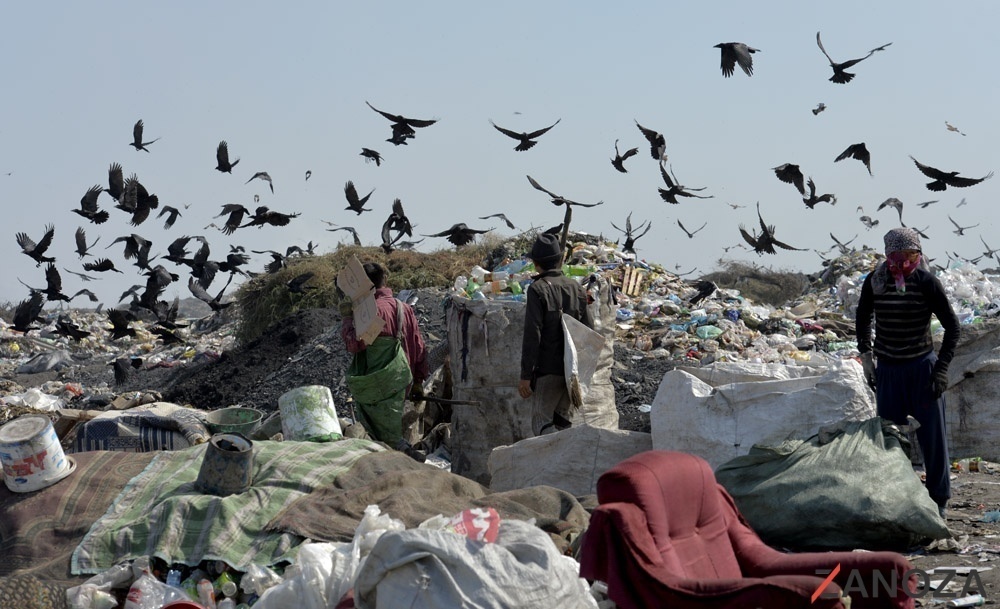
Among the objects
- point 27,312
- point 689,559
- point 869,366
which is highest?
point 689,559

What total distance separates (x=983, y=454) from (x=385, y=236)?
6.63 metres

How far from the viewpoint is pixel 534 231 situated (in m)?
15.9

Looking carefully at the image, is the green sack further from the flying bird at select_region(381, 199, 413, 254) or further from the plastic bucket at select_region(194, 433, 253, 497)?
the flying bird at select_region(381, 199, 413, 254)

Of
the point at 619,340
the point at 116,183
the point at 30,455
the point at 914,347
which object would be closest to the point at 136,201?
the point at 116,183

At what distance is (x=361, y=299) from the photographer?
6867 millimetres

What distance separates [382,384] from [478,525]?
3378 millimetres

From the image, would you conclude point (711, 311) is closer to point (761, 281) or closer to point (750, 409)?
point (750, 409)

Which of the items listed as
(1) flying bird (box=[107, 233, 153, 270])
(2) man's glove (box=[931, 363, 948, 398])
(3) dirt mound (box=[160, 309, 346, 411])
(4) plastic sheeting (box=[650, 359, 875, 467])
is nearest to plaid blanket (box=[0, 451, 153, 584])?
(4) plastic sheeting (box=[650, 359, 875, 467])

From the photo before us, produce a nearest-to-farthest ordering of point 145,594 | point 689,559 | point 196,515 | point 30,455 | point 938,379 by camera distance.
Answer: point 689,559, point 145,594, point 196,515, point 30,455, point 938,379

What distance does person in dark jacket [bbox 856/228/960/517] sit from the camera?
16.8 ft

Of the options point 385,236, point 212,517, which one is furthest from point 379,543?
point 385,236

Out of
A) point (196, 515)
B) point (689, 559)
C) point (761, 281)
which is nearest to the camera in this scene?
point (689, 559)

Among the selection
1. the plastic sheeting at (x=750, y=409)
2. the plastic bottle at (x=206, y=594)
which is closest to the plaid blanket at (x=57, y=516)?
the plastic bottle at (x=206, y=594)

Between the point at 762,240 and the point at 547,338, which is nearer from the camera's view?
the point at 547,338
